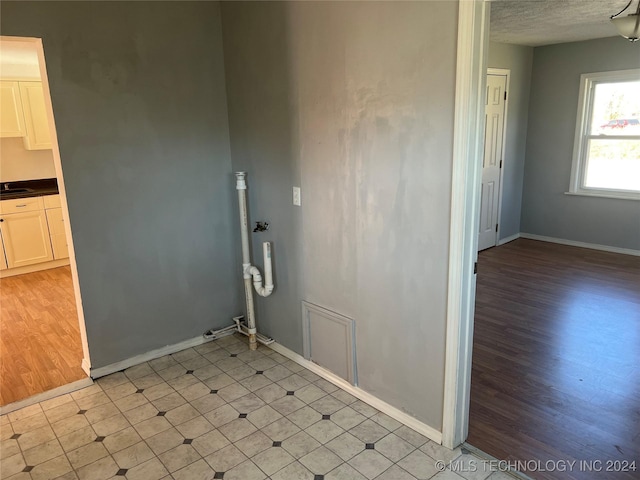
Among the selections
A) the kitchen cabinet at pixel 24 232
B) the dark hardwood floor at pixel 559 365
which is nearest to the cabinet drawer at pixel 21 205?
the kitchen cabinet at pixel 24 232

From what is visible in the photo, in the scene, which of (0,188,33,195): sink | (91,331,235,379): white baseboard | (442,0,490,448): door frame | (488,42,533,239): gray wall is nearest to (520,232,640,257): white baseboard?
(488,42,533,239): gray wall

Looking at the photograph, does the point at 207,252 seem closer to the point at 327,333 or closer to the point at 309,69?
the point at 327,333

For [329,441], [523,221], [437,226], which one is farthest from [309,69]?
[523,221]

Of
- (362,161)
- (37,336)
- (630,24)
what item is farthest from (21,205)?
(630,24)

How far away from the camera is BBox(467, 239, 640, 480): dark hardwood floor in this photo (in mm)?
2316

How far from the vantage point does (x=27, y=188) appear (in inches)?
216

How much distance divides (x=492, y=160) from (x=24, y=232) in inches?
218

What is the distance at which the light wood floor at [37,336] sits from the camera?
304 centimetres

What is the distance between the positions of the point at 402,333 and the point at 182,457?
4.22ft

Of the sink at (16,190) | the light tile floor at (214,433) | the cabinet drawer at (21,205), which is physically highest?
the sink at (16,190)

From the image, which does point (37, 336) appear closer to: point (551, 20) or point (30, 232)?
point (30, 232)

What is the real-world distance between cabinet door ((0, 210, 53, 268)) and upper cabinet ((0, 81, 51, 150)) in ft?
2.81

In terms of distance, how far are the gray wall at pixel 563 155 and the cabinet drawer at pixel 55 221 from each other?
5.93m

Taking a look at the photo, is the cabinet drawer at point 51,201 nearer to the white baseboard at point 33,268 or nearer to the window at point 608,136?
the white baseboard at point 33,268
